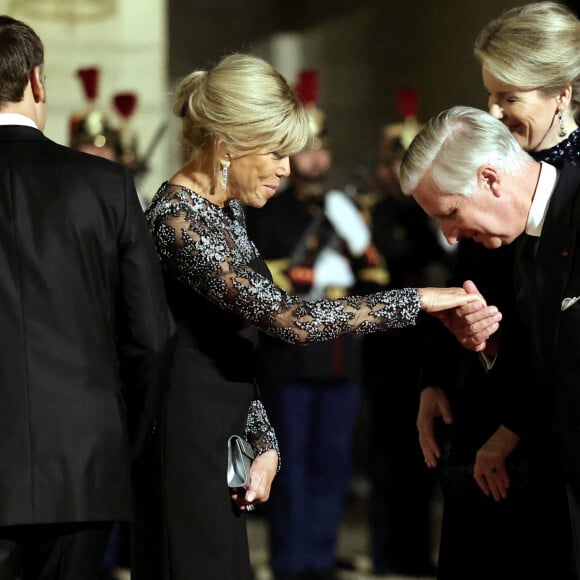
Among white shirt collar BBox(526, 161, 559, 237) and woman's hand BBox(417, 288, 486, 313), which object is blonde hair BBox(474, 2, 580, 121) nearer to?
white shirt collar BBox(526, 161, 559, 237)

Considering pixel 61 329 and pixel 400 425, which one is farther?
pixel 400 425

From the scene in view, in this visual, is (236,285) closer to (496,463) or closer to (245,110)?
(245,110)

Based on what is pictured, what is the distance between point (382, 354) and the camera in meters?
5.30

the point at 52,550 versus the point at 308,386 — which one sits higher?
the point at 308,386

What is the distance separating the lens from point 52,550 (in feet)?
8.61

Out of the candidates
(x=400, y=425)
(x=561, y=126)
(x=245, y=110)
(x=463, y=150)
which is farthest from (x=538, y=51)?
(x=400, y=425)

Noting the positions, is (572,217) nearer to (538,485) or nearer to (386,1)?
(538,485)

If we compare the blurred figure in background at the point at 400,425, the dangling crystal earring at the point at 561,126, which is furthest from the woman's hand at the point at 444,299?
the blurred figure in background at the point at 400,425

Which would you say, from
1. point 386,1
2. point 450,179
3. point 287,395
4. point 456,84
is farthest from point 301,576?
point 386,1

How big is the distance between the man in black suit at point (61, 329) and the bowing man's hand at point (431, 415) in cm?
87

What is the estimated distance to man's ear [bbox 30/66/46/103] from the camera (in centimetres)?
267

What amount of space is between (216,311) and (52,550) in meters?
0.60

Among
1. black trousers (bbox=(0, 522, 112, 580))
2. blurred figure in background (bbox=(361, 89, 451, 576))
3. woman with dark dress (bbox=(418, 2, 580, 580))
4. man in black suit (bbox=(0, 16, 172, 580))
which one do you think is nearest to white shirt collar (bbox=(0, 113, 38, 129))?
man in black suit (bbox=(0, 16, 172, 580))

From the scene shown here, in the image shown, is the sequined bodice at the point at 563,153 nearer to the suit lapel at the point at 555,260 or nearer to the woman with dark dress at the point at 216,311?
the suit lapel at the point at 555,260
